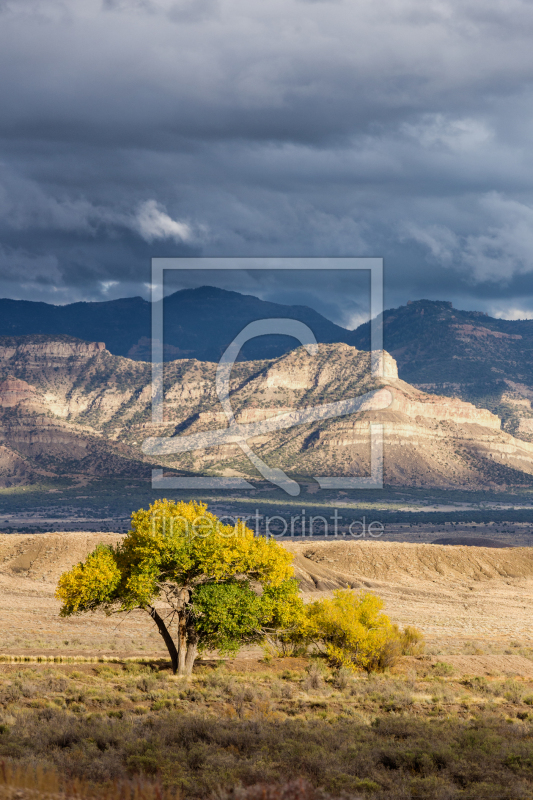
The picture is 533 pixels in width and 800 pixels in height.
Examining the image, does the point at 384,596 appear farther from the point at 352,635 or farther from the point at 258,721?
the point at 258,721

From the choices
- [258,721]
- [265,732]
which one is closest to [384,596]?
[258,721]

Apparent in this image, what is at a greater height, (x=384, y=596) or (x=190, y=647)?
(x=190, y=647)

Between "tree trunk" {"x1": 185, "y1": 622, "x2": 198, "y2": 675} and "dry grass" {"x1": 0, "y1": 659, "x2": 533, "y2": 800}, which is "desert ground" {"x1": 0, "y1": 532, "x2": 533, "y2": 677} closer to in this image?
"tree trunk" {"x1": 185, "y1": 622, "x2": 198, "y2": 675}

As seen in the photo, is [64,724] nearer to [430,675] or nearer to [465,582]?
[430,675]

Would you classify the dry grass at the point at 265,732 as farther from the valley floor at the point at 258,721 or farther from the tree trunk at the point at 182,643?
the tree trunk at the point at 182,643

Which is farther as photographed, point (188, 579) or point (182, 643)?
point (188, 579)

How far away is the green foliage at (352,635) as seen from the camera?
29094 mm

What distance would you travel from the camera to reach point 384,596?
204 feet

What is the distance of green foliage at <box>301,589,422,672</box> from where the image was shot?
2909 cm

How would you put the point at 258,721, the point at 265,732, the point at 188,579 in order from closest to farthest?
the point at 265,732, the point at 258,721, the point at 188,579

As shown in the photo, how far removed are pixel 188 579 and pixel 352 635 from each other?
7317mm

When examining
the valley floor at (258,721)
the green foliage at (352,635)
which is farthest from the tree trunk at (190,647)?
the green foliage at (352,635)

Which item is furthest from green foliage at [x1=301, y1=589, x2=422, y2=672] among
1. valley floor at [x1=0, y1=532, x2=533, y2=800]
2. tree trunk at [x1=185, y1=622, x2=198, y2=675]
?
tree trunk at [x1=185, y1=622, x2=198, y2=675]

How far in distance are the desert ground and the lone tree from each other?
338 cm
